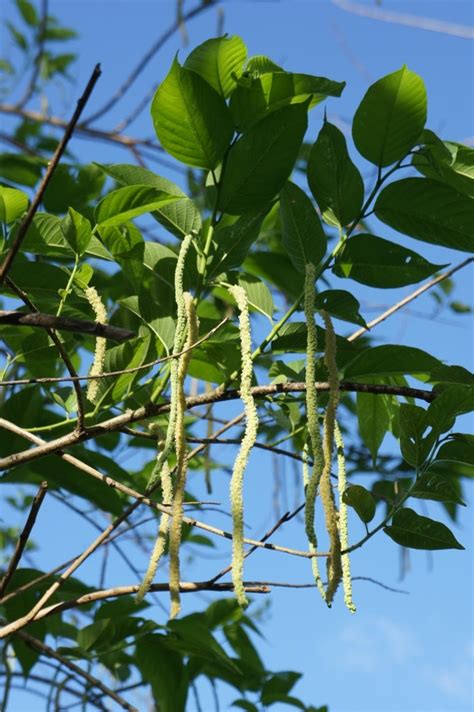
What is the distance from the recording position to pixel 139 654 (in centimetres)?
122

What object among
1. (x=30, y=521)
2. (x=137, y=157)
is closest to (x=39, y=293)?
(x=30, y=521)

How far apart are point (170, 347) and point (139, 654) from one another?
505 mm

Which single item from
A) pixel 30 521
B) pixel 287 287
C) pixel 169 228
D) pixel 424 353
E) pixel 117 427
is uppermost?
pixel 287 287

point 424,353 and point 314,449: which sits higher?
point 424,353

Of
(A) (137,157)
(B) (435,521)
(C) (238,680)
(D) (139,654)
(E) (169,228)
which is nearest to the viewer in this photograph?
(B) (435,521)

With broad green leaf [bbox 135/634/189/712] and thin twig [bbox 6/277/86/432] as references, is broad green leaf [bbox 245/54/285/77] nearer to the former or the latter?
thin twig [bbox 6/277/86/432]

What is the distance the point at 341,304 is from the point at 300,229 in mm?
84

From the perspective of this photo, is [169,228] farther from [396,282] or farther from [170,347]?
[396,282]

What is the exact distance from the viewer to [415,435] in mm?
887

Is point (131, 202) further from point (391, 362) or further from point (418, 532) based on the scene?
point (418, 532)

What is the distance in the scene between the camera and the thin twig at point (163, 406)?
2.71ft

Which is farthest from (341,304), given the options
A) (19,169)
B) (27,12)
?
(27,12)

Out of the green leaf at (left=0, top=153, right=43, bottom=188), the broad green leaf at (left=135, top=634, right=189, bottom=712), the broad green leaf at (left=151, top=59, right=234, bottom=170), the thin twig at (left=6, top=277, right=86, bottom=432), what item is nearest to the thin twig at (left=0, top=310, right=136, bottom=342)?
the thin twig at (left=6, top=277, right=86, bottom=432)

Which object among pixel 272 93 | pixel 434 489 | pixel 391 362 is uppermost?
pixel 272 93
